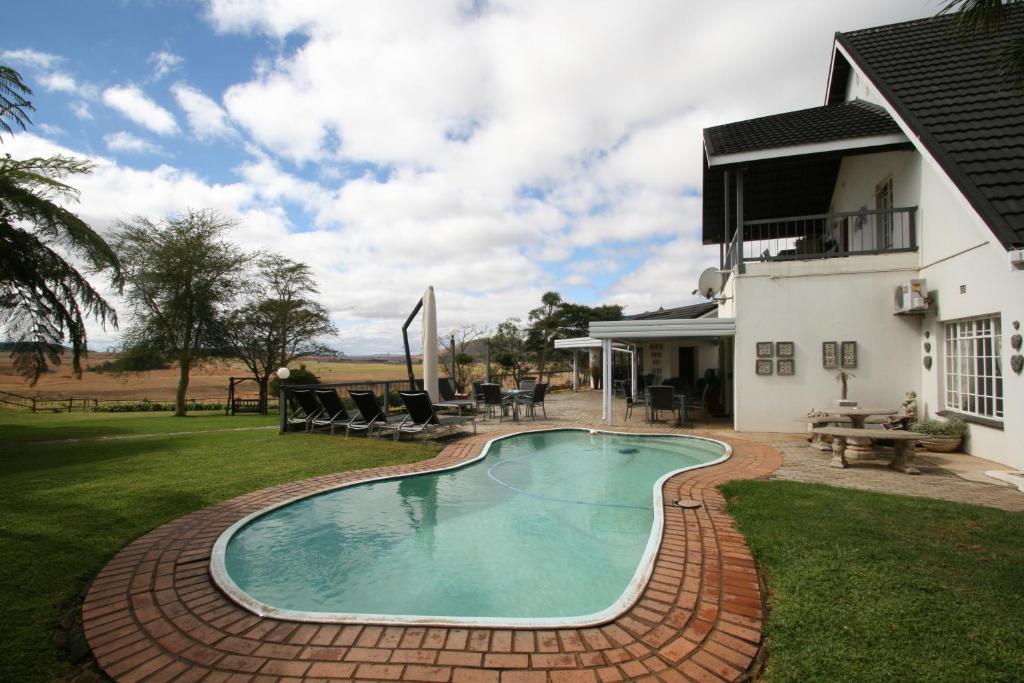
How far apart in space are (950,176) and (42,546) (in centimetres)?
1175

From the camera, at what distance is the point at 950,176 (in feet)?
24.0

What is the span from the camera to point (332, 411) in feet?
35.4

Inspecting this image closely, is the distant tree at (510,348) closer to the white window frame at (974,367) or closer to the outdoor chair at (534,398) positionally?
the outdoor chair at (534,398)

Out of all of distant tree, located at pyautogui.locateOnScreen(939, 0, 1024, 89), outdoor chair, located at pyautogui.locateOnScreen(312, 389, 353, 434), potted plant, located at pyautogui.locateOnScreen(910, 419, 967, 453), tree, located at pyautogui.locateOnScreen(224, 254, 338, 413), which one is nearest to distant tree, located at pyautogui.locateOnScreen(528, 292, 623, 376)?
tree, located at pyautogui.locateOnScreen(224, 254, 338, 413)

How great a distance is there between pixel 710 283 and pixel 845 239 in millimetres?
4352

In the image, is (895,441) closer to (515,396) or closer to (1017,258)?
(1017,258)

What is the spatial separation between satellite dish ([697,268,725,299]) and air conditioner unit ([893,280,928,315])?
384 centimetres

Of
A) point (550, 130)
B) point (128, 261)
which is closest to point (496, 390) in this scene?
point (550, 130)

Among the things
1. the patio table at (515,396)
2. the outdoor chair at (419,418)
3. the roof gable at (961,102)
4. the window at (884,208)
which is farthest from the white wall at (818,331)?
the outdoor chair at (419,418)

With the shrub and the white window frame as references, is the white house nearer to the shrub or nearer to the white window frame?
the white window frame

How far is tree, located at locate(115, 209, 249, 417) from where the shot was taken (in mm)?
22438

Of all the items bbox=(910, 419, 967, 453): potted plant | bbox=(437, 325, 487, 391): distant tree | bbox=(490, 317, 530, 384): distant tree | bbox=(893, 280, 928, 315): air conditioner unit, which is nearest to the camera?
bbox=(910, 419, 967, 453): potted plant

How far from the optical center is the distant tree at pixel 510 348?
1153 inches

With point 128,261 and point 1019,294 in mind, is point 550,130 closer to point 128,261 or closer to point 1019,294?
point 1019,294
